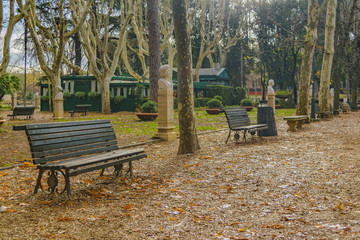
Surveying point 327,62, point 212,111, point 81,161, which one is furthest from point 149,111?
point 81,161

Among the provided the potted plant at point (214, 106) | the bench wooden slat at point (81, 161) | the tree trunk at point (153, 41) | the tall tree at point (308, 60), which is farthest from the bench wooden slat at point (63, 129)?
the potted plant at point (214, 106)

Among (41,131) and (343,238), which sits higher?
(41,131)

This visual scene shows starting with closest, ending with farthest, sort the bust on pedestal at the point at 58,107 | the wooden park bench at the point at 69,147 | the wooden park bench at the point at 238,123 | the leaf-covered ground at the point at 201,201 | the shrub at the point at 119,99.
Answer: the leaf-covered ground at the point at 201,201, the wooden park bench at the point at 69,147, the wooden park bench at the point at 238,123, the bust on pedestal at the point at 58,107, the shrub at the point at 119,99

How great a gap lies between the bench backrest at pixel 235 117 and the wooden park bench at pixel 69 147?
4.63m

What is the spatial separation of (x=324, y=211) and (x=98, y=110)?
88.9 ft

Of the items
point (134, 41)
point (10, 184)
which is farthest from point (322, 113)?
point (134, 41)

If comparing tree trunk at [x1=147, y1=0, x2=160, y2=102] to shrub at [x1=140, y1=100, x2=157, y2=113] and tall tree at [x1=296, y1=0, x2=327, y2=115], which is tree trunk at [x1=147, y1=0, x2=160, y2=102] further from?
tall tree at [x1=296, y1=0, x2=327, y2=115]

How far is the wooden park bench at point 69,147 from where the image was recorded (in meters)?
4.85

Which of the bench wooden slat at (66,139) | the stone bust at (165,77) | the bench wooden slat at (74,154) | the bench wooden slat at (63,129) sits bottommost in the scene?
the bench wooden slat at (74,154)

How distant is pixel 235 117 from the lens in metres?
10.6

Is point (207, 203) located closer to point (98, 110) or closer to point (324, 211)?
point (324, 211)

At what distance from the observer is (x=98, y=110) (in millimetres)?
29953

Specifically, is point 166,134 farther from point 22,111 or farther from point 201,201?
point 22,111

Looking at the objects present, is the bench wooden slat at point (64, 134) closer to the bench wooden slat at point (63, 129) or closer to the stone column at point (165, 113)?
the bench wooden slat at point (63, 129)
